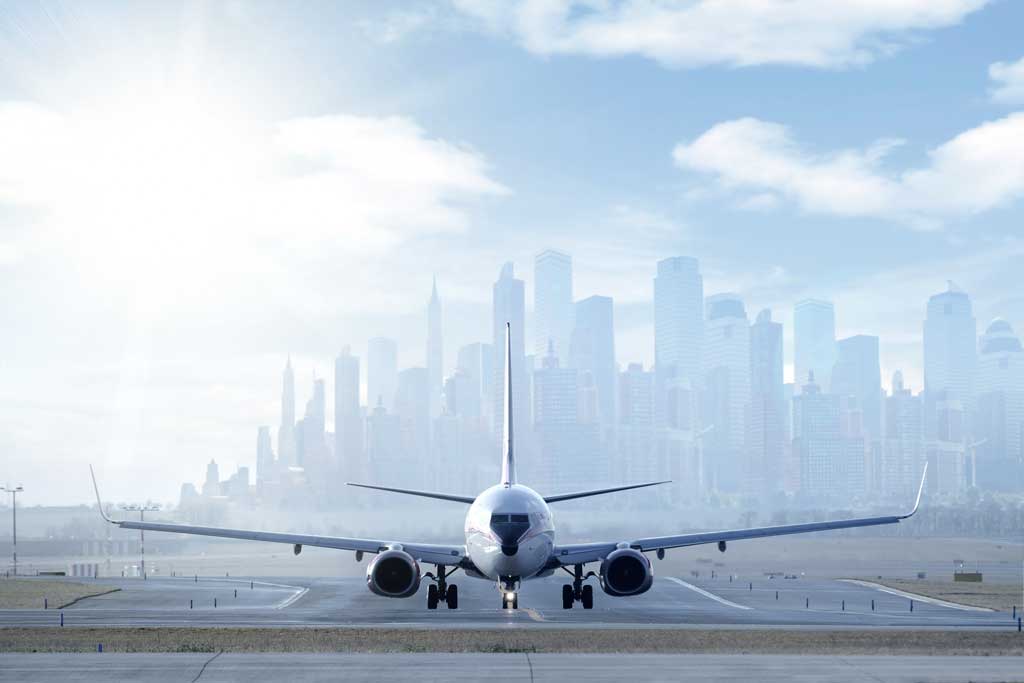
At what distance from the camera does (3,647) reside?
41.9 m

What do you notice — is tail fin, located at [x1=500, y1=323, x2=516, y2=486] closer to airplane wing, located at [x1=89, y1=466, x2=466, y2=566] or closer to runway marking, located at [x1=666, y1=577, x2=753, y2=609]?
airplane wing, located at [x1=89, y1=466, x2=466, y2=566]

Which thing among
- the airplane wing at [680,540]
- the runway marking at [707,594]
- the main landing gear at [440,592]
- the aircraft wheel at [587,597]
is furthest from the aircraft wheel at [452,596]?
the runway marking at [707,594]

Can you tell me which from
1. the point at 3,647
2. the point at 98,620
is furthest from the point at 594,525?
the point at 3,647

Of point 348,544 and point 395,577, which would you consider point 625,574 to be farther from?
point 348,544

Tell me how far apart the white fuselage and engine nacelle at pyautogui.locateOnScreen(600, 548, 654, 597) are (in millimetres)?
3599

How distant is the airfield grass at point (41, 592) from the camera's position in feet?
237

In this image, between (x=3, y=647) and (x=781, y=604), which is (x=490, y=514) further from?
(x=781, y=604)

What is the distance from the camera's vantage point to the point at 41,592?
82.1 metres

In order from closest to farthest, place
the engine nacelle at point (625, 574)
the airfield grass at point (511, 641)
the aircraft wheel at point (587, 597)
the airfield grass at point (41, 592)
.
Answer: the airfield grass at point (511, 641) < the engine nacelle at point (625, 574) < the aircraft wheel at point (587, 597) < the airfield grass at point (41, 592)

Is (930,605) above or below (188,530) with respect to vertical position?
below

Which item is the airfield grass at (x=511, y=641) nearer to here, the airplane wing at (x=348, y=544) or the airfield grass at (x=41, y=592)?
the airplane wing at (x=348, y=544)

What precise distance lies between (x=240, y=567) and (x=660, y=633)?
4818 inches

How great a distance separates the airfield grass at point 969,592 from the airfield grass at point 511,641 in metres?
28.8

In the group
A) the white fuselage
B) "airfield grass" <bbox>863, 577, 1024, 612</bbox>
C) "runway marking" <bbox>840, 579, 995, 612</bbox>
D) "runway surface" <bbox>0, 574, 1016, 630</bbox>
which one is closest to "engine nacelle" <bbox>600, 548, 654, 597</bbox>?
"runway surface" <bbox>0, 574, 1016, 630</bbox>
